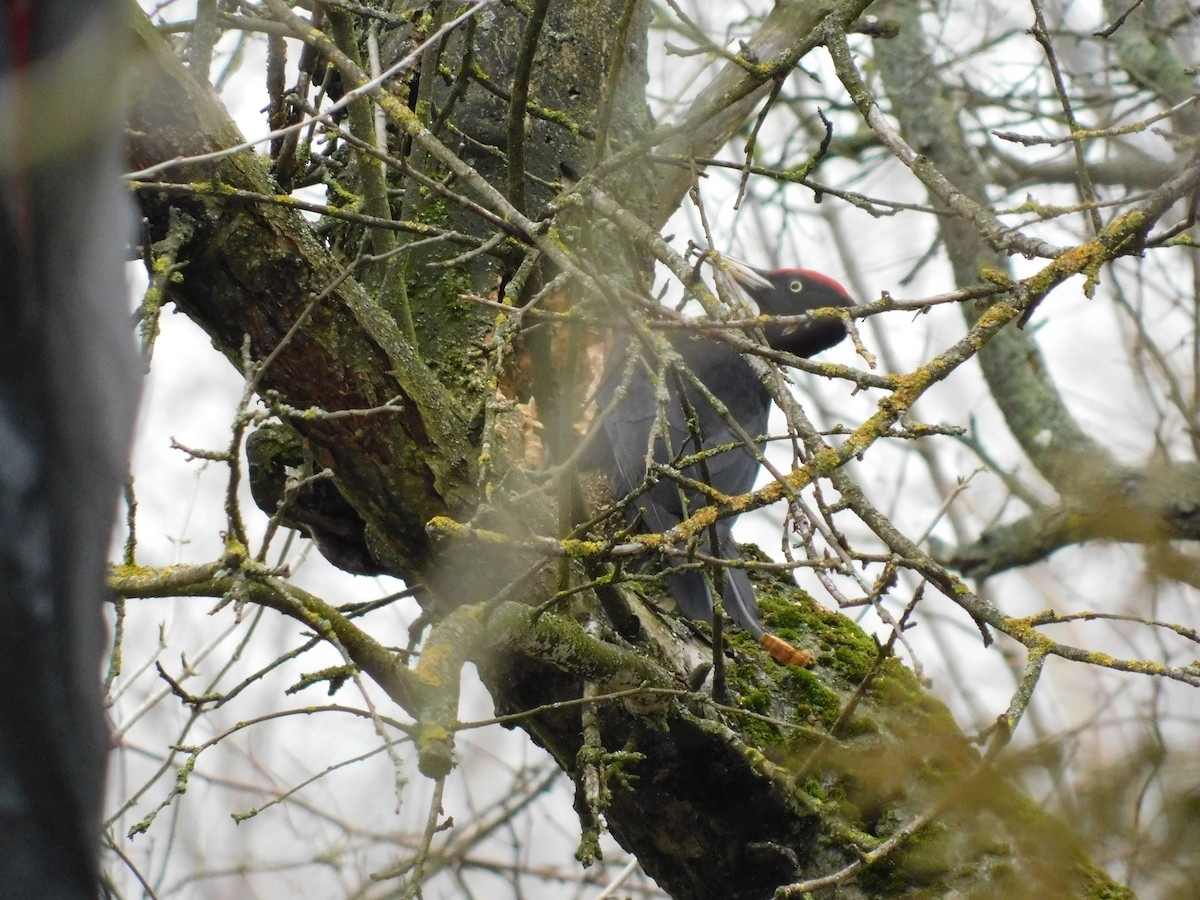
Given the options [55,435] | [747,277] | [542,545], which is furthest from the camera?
[747,277]

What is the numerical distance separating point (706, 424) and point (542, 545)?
233 centimetres

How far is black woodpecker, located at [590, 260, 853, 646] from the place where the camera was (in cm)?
299

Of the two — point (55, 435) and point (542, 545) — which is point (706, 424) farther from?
point (55, 435)

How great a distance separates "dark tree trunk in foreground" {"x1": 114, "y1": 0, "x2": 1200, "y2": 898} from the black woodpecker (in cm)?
20

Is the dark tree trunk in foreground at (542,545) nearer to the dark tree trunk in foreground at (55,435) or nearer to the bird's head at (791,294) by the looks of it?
the dark tree trunk in foreground at (55,435)

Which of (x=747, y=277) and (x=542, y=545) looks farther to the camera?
(x=747, y=277)

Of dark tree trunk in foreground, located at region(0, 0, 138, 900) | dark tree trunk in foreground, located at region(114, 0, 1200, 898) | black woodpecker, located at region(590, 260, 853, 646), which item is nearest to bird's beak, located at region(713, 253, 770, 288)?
black woodpecker, located at region(590, 260, 853, 646)

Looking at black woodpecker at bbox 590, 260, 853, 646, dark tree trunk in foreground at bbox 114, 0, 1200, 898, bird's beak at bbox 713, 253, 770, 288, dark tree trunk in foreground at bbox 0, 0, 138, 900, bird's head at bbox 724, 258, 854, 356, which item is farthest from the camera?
bird's head at bbox 724, 258, 854, 356

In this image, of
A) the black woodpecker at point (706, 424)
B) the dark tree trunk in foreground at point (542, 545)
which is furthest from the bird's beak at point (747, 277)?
the dark tree trunk in foreground at point (542, 545)

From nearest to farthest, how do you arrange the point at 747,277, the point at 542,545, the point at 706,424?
1. the point at 542,545
2. the point at 706,424
3. the point at 747,277

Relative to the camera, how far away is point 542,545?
181 centimetres

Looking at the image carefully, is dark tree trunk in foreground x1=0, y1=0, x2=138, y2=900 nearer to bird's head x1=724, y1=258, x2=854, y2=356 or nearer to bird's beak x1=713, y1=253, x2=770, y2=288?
bird's beak x1=713, y1=253, x2=770, y2=288

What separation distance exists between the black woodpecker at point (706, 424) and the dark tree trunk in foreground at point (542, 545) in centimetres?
20

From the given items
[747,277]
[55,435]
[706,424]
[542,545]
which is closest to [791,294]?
[747,277]
